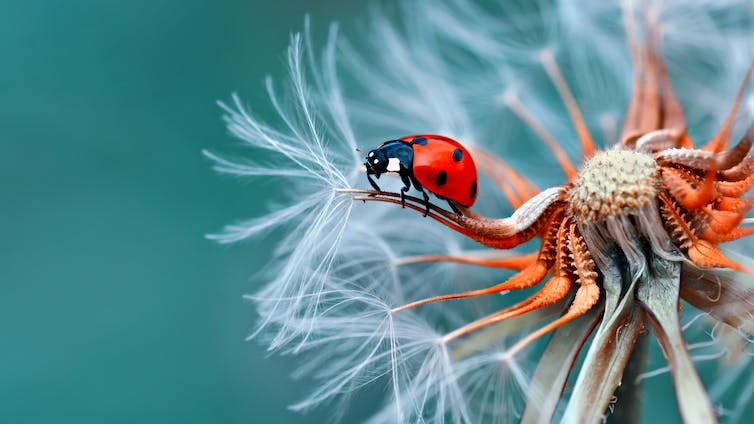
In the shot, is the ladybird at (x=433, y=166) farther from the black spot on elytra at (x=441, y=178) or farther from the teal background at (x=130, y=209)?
the teal background at (x=130, y=209)

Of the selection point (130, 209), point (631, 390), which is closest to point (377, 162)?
point (631, 390)

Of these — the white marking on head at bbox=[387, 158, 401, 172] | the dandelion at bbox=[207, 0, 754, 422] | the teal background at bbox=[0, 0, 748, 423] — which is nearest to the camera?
the dandelion at bbox=[207, 0, 754, 422]

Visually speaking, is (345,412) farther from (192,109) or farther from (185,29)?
(185,29)

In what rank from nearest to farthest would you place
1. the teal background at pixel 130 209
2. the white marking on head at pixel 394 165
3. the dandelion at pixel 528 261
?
the dandelion at pixel 528 261 < the white marking on head at pixel 394 165 < the teal background at pixel 130 209

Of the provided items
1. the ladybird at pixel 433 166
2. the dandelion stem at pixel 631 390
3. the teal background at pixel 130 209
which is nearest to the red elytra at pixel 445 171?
the ladybird at pixel 433 166

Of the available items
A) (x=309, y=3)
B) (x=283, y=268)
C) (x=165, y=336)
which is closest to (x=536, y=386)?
(x=283, y=268)

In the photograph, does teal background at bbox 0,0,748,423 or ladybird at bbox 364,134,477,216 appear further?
teal background at bbox 0,0,748,423

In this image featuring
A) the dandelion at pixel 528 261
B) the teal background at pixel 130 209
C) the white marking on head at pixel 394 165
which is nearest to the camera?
the dandelion at pixel 528 261

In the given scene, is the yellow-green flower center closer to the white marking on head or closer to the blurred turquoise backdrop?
the white marking on head

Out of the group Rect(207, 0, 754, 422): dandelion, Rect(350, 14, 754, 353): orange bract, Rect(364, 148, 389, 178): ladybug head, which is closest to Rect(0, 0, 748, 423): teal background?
Rect(207, 0, 754, 422): dandelion
